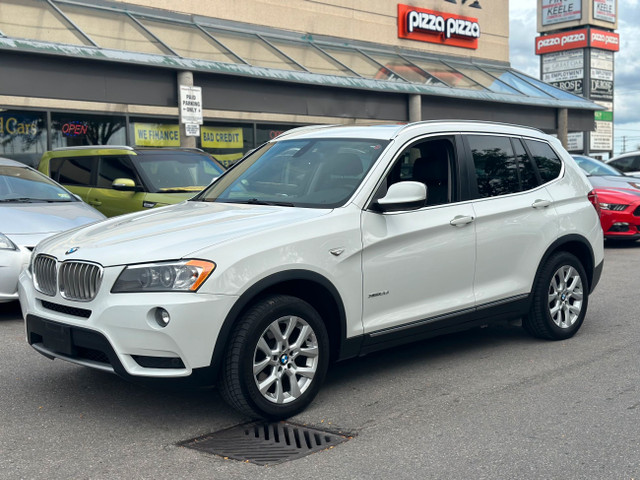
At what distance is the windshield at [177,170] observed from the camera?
35.0 ft

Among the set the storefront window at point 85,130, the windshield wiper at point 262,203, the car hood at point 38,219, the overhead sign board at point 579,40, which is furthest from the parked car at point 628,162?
the overhead sign board at point 579,40

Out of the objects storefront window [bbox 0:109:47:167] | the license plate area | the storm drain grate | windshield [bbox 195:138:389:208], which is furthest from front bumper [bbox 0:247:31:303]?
storefront window [bbox 0:109:47:167]

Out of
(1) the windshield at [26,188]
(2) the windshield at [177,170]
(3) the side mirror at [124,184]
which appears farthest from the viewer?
(2) the windshield at [177,170]

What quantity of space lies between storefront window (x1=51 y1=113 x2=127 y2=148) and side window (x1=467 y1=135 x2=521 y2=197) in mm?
11968

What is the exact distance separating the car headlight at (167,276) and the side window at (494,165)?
100 inches

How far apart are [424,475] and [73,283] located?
2225 millimetres

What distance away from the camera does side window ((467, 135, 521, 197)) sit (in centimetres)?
610

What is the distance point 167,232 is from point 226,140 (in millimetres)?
15268

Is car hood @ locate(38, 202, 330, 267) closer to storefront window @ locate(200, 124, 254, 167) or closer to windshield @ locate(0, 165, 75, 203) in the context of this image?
Answer: windshield @ locate(0, 165, 75, 203)

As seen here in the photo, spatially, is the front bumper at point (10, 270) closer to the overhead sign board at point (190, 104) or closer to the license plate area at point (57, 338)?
the license plate area at point (57, 338)

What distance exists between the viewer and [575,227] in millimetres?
6730

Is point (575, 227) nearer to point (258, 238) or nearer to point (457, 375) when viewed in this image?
point (457, 375)

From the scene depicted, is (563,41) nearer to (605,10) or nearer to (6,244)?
(605,10)

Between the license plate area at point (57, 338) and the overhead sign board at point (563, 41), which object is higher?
the overhead sign board at point (563, 41)
